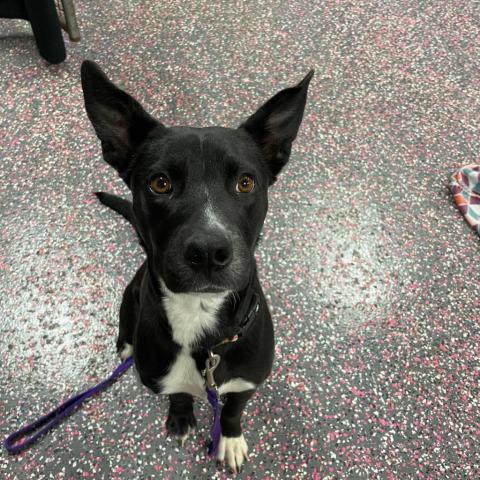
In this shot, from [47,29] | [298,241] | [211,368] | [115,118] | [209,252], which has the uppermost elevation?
[115,118]

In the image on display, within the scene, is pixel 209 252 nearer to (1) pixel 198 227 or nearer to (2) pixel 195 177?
(1) pixel 198 227

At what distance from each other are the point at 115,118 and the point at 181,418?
3.00 feet

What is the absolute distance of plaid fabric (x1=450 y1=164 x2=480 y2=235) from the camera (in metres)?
2.00

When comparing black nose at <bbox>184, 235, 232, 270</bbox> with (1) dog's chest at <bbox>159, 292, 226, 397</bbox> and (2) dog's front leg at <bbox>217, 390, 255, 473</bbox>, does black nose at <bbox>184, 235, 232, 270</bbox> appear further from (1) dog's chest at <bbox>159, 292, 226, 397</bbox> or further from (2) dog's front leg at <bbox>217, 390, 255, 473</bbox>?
(2) dog's front leg at <bbox>217, 390, 255, 473</bbox>

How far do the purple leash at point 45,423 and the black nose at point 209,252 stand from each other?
0.76m

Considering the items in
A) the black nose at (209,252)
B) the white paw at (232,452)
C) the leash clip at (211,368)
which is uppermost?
the black nose at (209,252)

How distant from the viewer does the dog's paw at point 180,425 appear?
1.40m

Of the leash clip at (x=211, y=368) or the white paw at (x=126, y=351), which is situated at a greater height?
the leash clip at (x=211, y=368)

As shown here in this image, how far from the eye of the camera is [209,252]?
0.90m

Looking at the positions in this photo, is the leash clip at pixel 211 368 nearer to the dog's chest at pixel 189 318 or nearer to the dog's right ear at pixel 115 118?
the dog's chest at pixel 189 318

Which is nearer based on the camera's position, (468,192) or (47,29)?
(468,192)

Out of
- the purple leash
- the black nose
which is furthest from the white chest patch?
the purple leash

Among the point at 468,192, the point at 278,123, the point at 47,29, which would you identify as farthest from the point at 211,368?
the point at 47,29

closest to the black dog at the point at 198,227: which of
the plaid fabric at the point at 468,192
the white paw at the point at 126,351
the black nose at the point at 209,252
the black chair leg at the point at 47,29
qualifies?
the black nose at the point at 209,252
